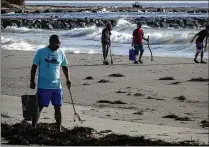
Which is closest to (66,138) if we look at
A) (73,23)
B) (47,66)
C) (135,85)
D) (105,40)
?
(47,66)

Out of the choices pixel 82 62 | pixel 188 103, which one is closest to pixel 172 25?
pixel 82 62

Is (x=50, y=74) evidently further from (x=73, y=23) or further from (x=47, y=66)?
(x=73, y=23)

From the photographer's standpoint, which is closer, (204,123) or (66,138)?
(66,138)

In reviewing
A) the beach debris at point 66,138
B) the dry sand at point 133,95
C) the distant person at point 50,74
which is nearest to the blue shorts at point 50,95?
the distant person at point 50,74

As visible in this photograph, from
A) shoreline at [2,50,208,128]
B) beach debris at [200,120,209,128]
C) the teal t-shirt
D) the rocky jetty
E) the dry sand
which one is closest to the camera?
the teal t-shirt

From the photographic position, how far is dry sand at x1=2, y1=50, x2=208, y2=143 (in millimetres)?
8734

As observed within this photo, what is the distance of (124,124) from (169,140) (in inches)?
54.3

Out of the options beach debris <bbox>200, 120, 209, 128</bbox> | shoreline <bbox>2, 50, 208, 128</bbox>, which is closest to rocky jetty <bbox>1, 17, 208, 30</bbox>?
shoreline <bbox>2, 50, 208, 128</bbox>

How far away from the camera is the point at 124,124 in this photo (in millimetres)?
A: 8883

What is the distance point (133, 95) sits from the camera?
485 inches

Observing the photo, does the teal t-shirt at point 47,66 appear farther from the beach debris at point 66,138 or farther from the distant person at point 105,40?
the distant person at point 105,40

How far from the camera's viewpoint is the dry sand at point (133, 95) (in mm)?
8734

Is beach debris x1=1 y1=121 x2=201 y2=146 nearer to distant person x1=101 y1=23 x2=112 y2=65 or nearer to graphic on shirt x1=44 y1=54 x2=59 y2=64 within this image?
graphic on shirt x1=44 y1=54 x2=59 y2=64

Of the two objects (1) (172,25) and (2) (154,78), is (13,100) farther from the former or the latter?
(1) (172,25)
